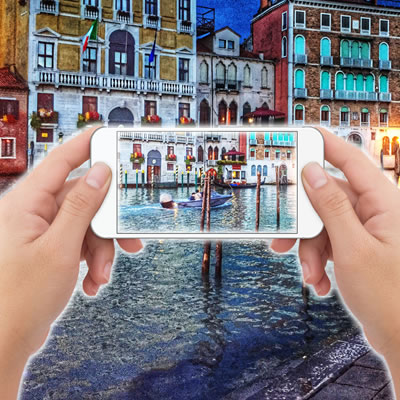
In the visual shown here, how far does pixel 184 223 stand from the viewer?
2.21 meters

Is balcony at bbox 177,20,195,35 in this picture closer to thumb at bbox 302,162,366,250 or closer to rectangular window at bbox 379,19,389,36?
rectangular window at bbox 379,19,389,36

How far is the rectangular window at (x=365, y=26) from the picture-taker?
32.5 m

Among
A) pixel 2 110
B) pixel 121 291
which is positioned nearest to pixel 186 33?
pixel 2 110

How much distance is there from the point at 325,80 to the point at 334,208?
105 ft

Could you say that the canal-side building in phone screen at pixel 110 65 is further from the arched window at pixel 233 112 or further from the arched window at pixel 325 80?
the arched window at pixel 325 80

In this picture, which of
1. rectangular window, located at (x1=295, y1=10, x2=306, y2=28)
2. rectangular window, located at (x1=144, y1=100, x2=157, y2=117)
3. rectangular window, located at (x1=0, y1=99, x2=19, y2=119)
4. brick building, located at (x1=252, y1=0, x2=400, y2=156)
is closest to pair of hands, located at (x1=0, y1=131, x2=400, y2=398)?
rectangular window, located at (x1=0, y1=99, x2=19, y2=119)

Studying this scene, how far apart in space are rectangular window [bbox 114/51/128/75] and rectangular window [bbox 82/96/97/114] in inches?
72.8

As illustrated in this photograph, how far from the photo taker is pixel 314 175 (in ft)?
5.98

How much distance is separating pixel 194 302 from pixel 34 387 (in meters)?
4.19

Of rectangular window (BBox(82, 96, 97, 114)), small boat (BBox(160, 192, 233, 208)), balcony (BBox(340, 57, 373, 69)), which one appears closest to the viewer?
small boat (BBox(160, 192, 233, 208))

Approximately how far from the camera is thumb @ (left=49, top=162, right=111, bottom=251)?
5.52 feet

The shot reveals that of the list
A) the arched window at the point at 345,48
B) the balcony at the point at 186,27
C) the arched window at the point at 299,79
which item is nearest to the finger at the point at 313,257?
the balcony at the point at 186,27

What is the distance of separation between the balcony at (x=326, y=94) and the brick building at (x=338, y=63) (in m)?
0.06

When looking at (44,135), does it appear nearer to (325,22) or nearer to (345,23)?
(325,22)
